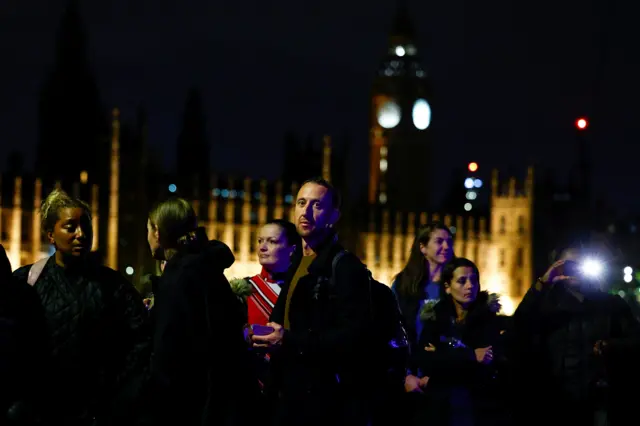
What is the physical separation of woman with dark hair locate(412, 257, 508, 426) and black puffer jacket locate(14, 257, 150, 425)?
2.20m

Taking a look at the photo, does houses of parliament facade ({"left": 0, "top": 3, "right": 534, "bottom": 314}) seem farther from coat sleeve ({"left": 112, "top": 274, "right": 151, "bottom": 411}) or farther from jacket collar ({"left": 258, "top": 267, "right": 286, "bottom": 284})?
coat sleeve ({"left": 112, "top": 274, "right": 151, "bottom": 411})

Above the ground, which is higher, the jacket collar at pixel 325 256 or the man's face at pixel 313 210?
the man's face at pixel 313 210

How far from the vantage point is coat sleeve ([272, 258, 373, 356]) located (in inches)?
180

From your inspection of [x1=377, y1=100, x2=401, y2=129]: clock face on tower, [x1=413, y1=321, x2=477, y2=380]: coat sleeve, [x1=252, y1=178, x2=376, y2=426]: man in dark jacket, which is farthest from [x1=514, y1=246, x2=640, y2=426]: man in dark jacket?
[x1=377, y1=100, x2=401, y2=129]: clock face on tower

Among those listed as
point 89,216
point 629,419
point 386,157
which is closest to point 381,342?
point 89,216

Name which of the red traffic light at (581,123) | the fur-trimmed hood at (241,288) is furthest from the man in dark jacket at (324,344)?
the red traffic light at (581,123)

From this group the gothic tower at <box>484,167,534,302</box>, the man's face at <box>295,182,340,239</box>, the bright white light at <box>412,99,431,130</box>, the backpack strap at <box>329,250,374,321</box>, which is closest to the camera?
the backpack strap at <box>329,250,374,321</box>

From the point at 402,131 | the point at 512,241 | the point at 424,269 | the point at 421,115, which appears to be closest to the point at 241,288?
the point at 424,269

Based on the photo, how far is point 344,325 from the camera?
4598mm

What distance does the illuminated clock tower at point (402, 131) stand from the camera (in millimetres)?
88812

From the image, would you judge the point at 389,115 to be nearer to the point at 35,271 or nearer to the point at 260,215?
the point at 260,215

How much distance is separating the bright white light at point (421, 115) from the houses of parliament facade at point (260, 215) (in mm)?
1332

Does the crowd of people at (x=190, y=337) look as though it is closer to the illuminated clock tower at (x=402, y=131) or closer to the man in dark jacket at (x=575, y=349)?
the man in dark jacket at (x=575, y=349)

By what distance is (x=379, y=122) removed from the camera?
8919 centimetres
